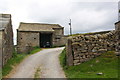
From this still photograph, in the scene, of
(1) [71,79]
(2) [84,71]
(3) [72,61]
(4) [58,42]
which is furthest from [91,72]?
(4) [58,42]

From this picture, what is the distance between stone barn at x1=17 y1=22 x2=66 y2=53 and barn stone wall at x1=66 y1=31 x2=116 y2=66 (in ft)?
44.2

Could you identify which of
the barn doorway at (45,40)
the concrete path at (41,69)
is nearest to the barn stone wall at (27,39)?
the barn doorway at (45,40)

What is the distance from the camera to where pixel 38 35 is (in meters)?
26.4

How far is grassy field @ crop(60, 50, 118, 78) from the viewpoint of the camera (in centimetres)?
872

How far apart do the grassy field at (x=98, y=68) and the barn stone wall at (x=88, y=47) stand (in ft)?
1.45

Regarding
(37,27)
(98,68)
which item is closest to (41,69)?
(98,68)

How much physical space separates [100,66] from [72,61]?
7.31 ft

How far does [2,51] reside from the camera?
441 inches

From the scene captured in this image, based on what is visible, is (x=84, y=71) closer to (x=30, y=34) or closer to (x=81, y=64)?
(x=81, y=64)

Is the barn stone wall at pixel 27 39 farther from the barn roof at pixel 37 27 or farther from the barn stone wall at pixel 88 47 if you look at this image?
the barn stone wall at pixel 88 47

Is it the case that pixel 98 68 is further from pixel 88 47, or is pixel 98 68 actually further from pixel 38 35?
pixel 38 35

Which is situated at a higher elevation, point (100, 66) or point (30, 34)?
point (30, 34)

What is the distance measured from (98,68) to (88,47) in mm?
2106

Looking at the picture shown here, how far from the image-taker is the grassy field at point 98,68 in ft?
28.6
